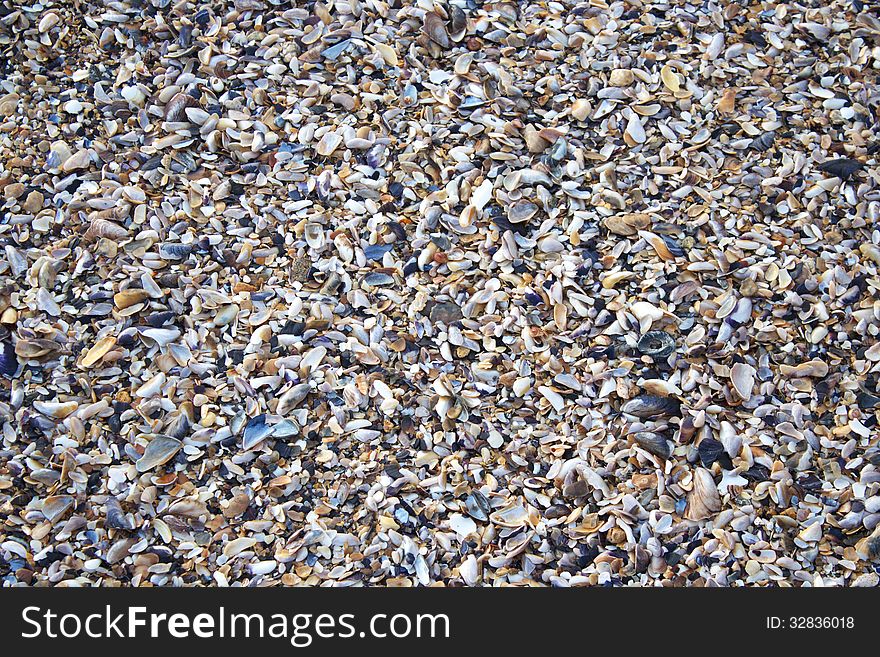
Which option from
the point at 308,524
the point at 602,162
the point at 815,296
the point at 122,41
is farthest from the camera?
the point at 122,41

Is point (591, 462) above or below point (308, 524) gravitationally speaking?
above

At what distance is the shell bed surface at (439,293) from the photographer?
3.59 feet

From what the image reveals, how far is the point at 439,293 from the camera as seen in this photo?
1221 mm

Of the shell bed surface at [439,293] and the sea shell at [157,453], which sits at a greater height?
the shell bed surface at [439,293]

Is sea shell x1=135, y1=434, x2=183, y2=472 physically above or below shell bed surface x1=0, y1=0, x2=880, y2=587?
below

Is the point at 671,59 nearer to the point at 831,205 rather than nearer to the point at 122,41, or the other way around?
the point at 831,205

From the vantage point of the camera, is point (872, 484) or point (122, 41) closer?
point (872, 484)

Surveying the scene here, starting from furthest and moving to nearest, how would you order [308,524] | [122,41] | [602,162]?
[122,41]
[602,162]
[308,524]

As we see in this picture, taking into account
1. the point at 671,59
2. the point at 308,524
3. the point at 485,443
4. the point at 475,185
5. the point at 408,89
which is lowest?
the point at 308,524

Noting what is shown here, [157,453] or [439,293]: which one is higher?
[439,293]

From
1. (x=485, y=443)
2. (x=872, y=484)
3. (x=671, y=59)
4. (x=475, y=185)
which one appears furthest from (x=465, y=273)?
(x=872, y=484)

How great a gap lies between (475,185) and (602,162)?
Result: 23 centimetres

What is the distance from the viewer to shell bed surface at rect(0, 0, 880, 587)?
1094 mm

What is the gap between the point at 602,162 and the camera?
1314 millimetres
